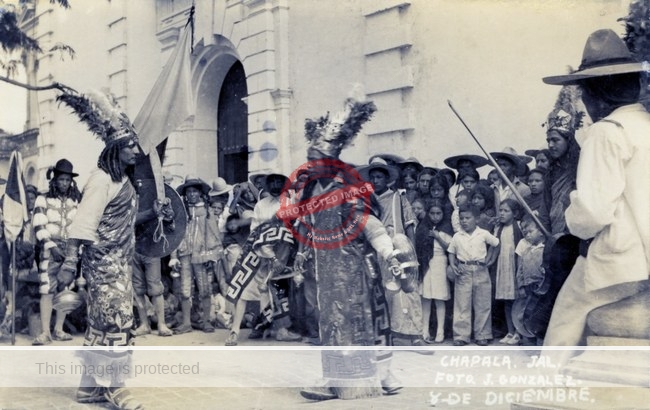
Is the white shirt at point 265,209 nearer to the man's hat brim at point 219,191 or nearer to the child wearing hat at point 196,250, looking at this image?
the man's hat brim at point 219,191

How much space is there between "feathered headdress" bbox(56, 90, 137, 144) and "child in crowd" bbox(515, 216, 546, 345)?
3.11 meters

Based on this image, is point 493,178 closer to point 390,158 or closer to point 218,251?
point 390,158

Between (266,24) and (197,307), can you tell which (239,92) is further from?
(197,307)

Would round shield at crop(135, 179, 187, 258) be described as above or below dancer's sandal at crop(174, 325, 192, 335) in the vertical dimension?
above

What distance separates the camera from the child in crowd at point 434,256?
6.10m

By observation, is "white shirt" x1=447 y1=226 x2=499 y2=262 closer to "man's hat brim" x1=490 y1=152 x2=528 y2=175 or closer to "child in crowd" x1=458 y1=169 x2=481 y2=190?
"child in crowd" x1=458 y1=169 x2=481 y2=190

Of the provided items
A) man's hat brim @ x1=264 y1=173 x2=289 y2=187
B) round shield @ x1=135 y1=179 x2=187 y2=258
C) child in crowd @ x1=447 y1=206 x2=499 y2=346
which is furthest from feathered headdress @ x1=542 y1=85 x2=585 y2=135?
round shield @ x1=135 y1=179 x2=187 y2=258

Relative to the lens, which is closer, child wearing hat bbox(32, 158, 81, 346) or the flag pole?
the flag pole

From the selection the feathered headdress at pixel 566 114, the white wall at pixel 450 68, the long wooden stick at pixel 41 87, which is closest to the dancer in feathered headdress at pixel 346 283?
the white wall at pixel 450 68

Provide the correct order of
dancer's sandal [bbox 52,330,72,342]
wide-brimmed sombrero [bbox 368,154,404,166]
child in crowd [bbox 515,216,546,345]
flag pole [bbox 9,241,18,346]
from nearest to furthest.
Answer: flag pole [bbox 9,241,18,346], child in crowd [bbox 515,216,546,345], dancer's sandal [bbox 52,330,72,342], wide-brimmed sombrero [bbox 368,154,404,166]

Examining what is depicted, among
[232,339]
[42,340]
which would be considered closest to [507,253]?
[232,339]

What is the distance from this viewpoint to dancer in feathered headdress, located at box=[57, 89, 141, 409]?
184 inches

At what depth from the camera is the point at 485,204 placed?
5.94m

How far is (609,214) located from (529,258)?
1759 millimetres
